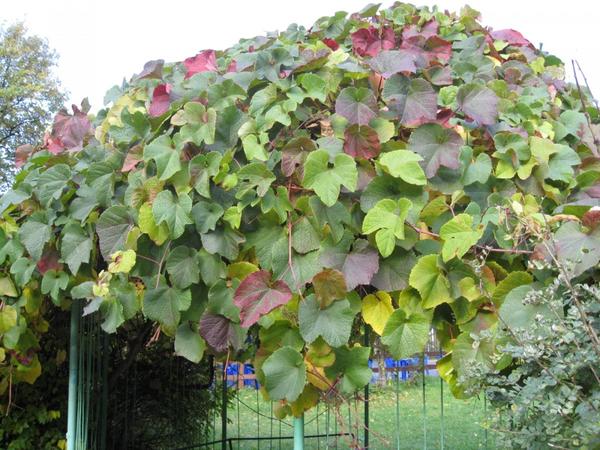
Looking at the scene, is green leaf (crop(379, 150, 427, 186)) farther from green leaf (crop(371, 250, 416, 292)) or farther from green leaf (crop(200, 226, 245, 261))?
green leaf (crop(200, 226, 245, 261))

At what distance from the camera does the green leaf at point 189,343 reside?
1.81 metres

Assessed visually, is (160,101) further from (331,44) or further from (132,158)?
(331,44)

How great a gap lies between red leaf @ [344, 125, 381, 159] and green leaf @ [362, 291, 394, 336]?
0.35 metres

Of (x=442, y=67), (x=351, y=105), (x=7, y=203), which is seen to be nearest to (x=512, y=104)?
(x=442, y=67)

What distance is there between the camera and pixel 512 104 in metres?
1.95

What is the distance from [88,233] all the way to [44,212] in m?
0.21

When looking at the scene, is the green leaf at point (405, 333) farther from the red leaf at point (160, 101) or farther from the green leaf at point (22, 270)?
the green leaf at point (22, 270)

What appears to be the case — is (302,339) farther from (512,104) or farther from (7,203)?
(7,203)

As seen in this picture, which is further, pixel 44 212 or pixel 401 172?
pixel 44 212

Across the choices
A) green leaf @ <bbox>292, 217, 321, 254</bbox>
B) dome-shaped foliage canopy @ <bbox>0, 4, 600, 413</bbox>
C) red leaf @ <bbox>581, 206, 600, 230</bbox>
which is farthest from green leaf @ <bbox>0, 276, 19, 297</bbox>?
red leaf @ <bbox>581, 206, 600, 230</bbox>

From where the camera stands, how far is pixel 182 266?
71.1 inches

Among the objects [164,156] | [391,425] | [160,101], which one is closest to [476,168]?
[164,156]

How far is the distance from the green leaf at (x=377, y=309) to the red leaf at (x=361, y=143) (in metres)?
0.35

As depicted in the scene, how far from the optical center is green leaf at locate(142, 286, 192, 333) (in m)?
1.80
